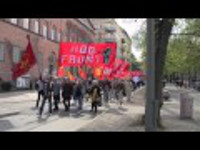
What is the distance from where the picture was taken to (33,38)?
176ft

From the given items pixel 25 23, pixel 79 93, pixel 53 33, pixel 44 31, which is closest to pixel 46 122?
pixel 79 93

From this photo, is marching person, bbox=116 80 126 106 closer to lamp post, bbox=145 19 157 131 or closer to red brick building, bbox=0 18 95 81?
red brick building, bbox=0 18 95 81

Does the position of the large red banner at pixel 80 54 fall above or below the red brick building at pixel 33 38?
below

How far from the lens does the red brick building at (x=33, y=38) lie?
44.2 metres

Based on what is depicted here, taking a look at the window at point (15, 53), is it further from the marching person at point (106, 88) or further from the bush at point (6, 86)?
the marching person at point (106, 88)

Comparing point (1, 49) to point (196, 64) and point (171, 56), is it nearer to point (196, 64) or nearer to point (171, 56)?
point (196, 64)

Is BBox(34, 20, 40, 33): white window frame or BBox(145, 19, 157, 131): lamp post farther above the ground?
BBox(34, 20, 40, 33): white window frame

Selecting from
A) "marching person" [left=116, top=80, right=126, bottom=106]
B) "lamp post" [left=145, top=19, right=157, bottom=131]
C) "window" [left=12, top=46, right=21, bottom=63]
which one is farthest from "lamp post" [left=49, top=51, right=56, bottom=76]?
"lamp post" [left=145, top=19, right=157, bottom=131]

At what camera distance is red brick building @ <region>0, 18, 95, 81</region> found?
145 feet

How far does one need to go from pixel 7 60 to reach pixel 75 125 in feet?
98.9

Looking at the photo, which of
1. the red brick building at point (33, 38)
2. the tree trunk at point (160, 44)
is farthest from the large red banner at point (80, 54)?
the tree trunk at point (160, 44)

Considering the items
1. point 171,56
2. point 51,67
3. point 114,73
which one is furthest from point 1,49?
point 171,56
